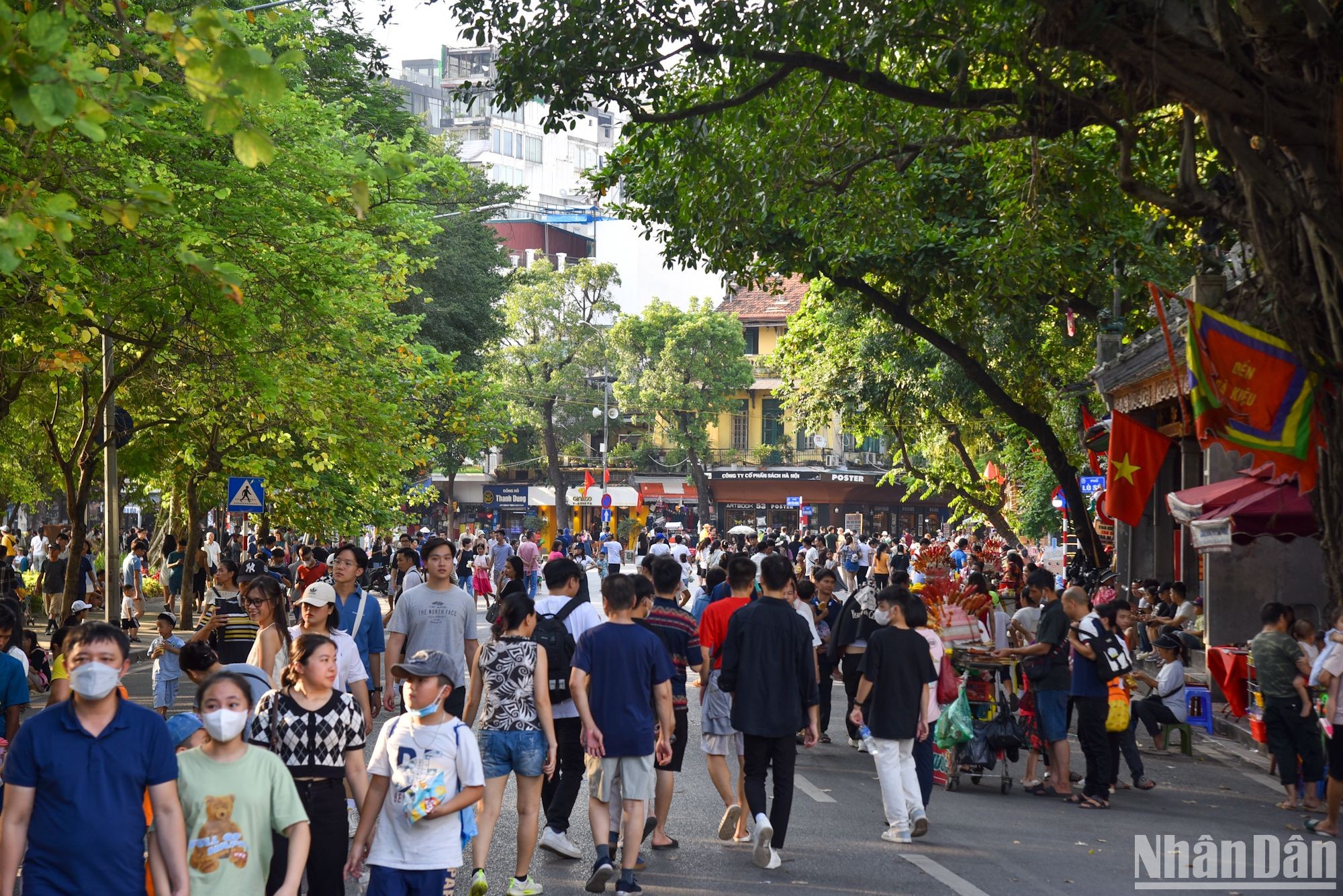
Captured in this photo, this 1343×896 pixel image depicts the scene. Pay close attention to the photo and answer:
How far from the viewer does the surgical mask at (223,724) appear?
5016mm

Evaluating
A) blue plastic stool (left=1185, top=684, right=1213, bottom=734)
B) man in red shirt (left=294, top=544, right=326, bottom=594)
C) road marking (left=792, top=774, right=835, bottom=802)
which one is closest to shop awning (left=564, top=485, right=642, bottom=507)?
man in red shirt (left=294, top=544, right=326, bottom=594)

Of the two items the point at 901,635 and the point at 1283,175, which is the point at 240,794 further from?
the point at 1283,175

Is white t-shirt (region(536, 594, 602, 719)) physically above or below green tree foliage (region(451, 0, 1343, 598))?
below

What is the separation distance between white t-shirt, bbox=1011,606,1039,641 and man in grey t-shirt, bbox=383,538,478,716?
20.1 ft

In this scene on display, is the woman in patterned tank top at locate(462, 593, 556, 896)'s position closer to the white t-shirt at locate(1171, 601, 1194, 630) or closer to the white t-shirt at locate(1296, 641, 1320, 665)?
the white t-shirt at locate(1296, 641, 1320, 665)

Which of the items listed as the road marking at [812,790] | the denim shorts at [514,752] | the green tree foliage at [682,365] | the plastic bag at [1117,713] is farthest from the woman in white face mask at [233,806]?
the green tree foliage at [682,365]

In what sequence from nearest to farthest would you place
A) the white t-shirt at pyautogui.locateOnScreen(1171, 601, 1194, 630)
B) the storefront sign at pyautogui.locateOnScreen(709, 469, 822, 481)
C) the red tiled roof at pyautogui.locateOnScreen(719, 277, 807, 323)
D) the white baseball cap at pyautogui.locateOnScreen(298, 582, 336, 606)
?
1. the white baseball cap at pyautogui.locateOnScreen(298, 582, 336, 606)
2. the white t-shirt at pyautogui.locateOnScreen(1171, 601, 1194, 630)
3. the storefront sign at pyautogui.locateOnScreen(709, 469, 822, 481)
4. the red tiled roof at pyautogui.locateOnScreen(719, 277, 807, 323)

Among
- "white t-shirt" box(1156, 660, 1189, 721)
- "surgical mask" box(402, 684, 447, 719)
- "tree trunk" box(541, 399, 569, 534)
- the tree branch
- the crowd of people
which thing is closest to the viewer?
the crowd of people

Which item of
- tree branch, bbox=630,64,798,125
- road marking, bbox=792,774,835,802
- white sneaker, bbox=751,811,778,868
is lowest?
road marking, bbox=792,774,835,802

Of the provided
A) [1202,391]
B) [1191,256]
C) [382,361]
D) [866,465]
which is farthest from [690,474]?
[1202,391]

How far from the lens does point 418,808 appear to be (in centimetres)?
562

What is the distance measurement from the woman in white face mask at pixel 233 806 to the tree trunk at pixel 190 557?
75.3 ft

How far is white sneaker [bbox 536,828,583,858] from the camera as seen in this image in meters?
8.62

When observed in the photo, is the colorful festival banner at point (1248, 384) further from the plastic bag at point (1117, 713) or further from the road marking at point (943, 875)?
the road marking at point (943, 875)
